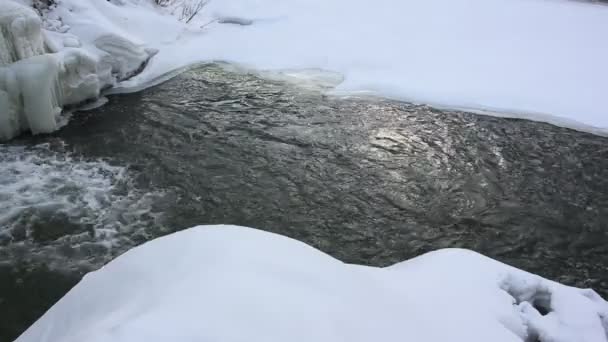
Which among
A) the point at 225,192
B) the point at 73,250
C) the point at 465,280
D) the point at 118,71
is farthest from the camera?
the point at 118,71

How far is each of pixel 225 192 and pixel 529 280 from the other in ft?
10.9

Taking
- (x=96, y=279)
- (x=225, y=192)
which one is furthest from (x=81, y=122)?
(x=96, y=279)

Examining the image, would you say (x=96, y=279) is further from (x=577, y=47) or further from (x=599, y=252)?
(x=577, y=47)

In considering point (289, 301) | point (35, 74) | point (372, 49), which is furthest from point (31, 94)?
point (372, 49)

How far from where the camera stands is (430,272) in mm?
3383

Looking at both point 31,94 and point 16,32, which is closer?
point 31,94

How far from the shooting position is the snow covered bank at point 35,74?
640cm

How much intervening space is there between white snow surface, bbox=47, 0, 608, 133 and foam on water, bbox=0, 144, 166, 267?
2890 mm

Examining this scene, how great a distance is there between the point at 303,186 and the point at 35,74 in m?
3.85

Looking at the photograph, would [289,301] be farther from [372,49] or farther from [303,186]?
[372,49]

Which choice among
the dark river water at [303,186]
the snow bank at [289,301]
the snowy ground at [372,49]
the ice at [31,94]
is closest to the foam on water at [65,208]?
the dark river water at [303,186]

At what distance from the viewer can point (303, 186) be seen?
19.0 ft

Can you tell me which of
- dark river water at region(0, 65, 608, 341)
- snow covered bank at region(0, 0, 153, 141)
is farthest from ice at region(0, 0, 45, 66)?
dark river water at region(0, 65, 608, 341)

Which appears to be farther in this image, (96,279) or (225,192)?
(225,192)
